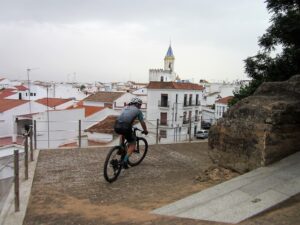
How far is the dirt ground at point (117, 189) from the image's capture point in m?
4.36

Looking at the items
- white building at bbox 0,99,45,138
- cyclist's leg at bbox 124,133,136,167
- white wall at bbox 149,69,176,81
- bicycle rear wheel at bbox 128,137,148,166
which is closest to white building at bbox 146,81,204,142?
white building at bbox 0,99,45,138

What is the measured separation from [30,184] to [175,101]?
34.7m

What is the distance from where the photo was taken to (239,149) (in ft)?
20.0

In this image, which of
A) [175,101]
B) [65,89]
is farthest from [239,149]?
[65,89]

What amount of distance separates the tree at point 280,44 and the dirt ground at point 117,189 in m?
4.80

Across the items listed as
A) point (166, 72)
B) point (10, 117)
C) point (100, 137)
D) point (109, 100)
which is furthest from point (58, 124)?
point (166, 72)

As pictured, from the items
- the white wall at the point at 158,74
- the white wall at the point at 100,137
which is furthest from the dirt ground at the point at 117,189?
the white wall at the point at 158,74

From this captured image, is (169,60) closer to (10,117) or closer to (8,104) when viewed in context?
(8,104)

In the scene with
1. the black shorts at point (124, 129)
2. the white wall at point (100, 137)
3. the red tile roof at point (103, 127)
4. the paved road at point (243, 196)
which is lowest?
the white wall at point (100, 137)

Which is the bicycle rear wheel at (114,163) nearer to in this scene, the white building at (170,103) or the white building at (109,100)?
the white building at (170,103)

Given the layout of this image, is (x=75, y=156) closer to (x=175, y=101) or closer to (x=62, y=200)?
(x=62, y=200)

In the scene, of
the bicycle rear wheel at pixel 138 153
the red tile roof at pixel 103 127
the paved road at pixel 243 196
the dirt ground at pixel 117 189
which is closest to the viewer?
the paved road at pixel 243 196

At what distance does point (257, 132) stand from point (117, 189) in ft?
8.65

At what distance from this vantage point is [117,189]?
581 centimetres
